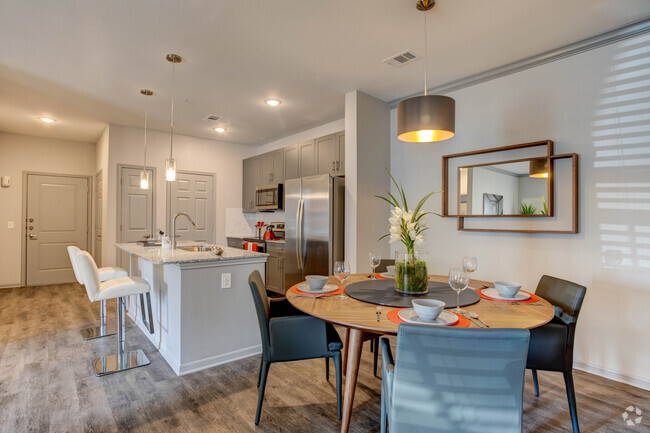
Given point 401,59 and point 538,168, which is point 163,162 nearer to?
point 401,59

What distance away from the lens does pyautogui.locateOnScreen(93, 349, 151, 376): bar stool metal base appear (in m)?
2.58

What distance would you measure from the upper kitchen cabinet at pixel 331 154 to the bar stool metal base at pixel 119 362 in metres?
2.85

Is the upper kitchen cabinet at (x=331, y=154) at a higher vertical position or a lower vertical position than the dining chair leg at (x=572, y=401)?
higher

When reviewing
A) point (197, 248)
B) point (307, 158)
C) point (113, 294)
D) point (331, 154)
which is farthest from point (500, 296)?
point (307, 158)

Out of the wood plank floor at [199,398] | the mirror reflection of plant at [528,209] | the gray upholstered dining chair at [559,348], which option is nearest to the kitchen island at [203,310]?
the wood plank floor at [199,398]

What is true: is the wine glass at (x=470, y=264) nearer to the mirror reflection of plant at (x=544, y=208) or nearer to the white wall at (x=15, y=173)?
the mirror reflection of plant at (x=544, y=208)

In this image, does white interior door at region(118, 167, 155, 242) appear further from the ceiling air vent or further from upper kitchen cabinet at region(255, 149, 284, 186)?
the ceiling air vent

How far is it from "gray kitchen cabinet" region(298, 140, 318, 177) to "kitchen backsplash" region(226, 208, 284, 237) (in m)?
1.45

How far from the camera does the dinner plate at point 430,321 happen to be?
56.7 inches

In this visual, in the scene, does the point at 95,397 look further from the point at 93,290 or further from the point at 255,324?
the point at 255,324

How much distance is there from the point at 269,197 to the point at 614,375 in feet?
14.9

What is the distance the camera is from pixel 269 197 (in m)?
5.55

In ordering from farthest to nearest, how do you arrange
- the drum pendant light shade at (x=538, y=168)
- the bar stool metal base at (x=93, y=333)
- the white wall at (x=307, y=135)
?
the white wall at (x=307, y=135), the bar stool metal base at (x=93, y=333), the drum pendant light shade at (x=538, y=168)

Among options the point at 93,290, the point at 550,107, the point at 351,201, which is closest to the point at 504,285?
the point at 550,107
